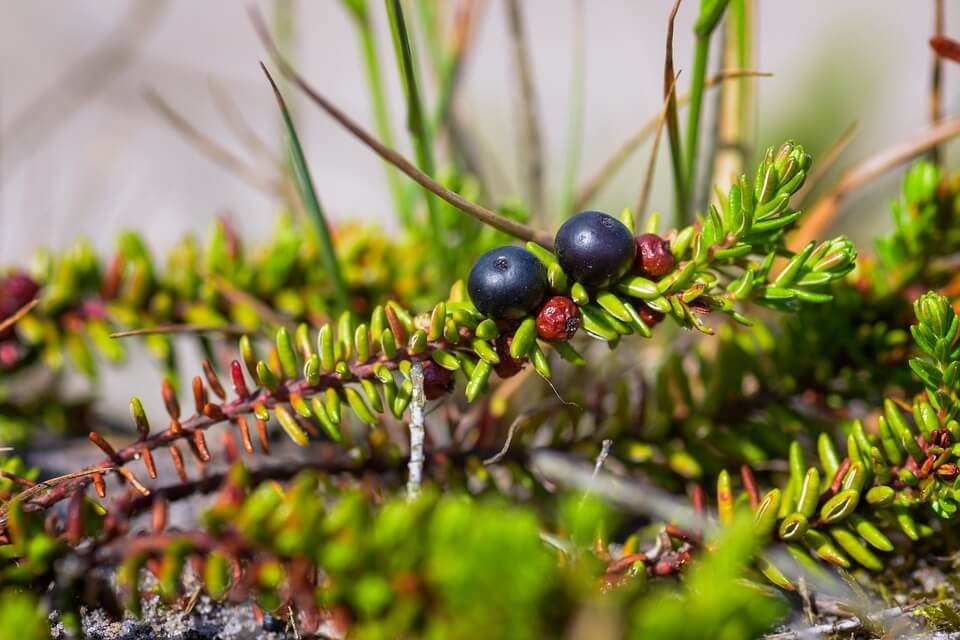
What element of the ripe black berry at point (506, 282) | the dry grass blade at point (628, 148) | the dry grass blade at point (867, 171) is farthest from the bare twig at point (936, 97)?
the ripe black berry at point (506, 282)

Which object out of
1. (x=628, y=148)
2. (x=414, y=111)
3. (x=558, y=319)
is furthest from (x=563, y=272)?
(x=628, y=148)

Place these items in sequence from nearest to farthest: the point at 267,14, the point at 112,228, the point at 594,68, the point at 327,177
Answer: the point at 112,228
the point at 327,177
the point at 594,68
the point at 267,14

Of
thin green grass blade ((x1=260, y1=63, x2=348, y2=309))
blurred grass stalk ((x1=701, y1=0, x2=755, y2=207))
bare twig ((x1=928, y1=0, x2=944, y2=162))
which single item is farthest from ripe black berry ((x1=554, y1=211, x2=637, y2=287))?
bare twig ((x1=928, y1=0, x2=944, y2=162))

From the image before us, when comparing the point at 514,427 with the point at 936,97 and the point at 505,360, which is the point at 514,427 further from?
the point at 936,97

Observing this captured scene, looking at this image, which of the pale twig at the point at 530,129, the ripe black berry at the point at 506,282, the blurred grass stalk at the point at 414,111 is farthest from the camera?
the pale twig at the point at 530,129

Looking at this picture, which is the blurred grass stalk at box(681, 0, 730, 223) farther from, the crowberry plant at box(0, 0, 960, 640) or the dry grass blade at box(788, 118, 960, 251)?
the dry grass blade at box(788, 118, 960, 251)

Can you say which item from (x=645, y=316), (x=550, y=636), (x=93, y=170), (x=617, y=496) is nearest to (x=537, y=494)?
(x=617, y=496)

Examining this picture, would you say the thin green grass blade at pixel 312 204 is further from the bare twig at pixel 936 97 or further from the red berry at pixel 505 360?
the bare twig at pixel 936 97

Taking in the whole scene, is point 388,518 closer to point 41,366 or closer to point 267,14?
point 41,366
